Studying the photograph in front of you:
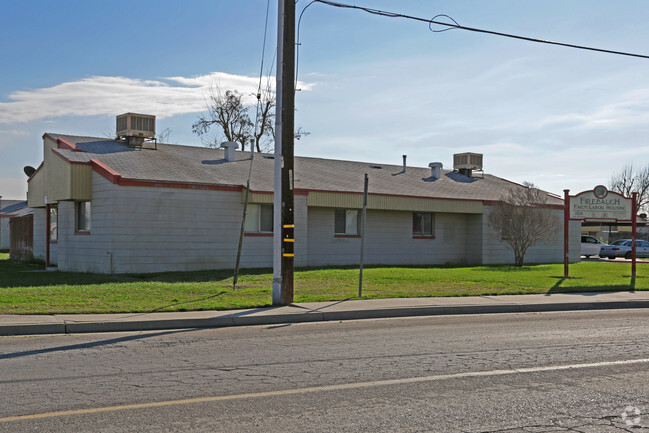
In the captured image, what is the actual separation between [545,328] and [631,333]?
4.49 ft

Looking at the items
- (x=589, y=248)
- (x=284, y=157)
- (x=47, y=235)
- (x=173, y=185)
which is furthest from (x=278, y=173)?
(x=589, y=248)

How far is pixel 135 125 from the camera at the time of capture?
27797 mm

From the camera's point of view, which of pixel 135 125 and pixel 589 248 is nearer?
pixel 135 125

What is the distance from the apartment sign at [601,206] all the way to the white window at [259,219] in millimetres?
10908

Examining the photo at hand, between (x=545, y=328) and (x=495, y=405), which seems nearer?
(x=495, y=405)

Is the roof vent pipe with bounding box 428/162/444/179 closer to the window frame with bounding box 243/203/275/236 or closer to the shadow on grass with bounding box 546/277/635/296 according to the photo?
the window frame with bounding box 243/203/275/236

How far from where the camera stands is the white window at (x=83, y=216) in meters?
24.5

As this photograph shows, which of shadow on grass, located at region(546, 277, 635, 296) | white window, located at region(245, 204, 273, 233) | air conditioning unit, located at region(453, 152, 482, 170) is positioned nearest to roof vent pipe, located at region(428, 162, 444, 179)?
air conditioning unit, located at region(453, 152, 482, 170)

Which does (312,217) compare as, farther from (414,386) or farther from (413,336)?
(414,386)

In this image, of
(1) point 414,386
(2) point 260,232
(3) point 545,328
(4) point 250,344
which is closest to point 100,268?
(2) point 260,232

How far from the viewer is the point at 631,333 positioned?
11.2 meters

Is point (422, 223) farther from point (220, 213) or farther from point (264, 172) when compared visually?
A: point (220, 213)

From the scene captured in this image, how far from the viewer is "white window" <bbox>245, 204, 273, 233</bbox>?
25609 mm

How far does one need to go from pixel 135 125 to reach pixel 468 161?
62.7 ft
